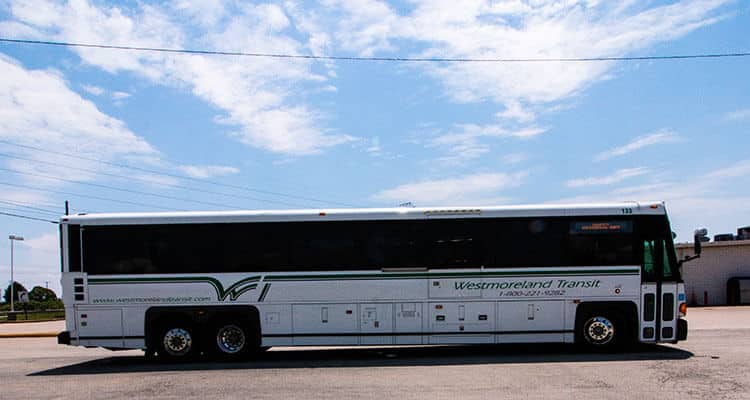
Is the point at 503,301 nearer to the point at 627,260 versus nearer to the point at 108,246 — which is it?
the point at 627,260

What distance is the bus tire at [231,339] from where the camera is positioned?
12273 millimetres

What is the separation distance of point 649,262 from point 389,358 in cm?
550

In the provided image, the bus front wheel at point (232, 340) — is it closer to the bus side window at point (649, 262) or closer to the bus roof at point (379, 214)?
the bus roof at point (379, 214)

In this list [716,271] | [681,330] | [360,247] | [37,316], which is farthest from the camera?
[37,316]

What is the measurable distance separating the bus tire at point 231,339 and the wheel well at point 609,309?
641 centimetres

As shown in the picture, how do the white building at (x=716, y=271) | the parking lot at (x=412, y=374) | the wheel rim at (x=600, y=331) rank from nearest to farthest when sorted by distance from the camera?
the parking lot at (x=412, y=374), the wheel rim at (x=600, y=331), the white building at (x=716, y=271)

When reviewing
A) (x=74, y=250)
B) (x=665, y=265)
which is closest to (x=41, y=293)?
(x=74, y=250)

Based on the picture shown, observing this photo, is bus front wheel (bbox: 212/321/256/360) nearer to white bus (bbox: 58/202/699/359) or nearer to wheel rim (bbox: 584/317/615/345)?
white bus (bbox: 58/202/699/359)

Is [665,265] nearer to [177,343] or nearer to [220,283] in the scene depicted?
[220,283]

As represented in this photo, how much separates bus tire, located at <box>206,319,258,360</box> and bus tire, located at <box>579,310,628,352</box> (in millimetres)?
6588

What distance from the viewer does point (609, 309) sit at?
12250 millimetres

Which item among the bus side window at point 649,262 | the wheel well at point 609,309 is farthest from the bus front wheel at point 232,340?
the bus side window at point 649,262

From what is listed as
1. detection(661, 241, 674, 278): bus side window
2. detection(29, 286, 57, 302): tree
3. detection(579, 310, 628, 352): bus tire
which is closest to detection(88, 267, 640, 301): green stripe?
detection(661, 241, 674, 278): bus side window

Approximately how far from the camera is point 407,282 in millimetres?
12180
